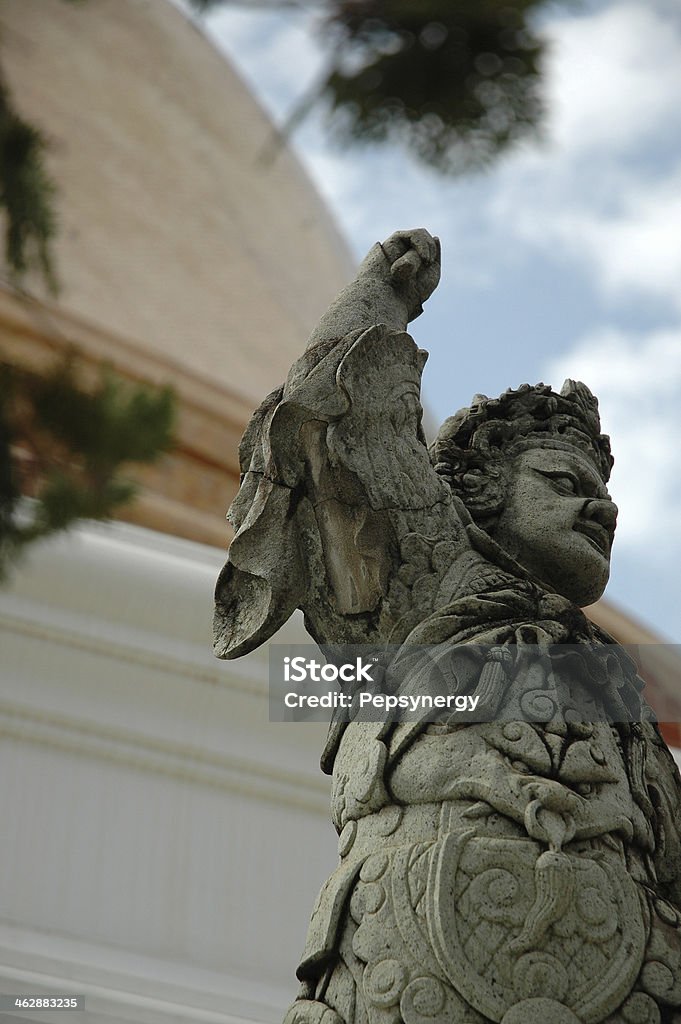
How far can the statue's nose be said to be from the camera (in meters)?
3.09

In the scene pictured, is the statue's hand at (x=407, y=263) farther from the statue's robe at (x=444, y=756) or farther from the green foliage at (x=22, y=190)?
the green foliage at (x=22, y=190)

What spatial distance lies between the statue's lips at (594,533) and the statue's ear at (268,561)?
54 centimetres

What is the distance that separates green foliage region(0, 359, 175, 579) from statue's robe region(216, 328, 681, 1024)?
73cm

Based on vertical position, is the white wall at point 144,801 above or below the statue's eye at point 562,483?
below

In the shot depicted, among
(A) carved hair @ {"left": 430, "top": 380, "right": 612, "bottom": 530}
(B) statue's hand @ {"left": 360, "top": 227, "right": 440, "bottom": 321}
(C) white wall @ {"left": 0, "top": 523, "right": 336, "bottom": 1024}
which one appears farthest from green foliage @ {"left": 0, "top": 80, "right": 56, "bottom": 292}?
(C) white wall @ {"left": 0, "top": 523, "right": 336, "bottom": 1024}

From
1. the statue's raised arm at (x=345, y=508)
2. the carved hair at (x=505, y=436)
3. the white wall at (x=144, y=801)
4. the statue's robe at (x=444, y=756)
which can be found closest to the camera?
the statue's robe at (x=444, y=756)

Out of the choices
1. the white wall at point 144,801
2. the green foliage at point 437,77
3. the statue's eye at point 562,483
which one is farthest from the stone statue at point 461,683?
the white wall at point 144,801

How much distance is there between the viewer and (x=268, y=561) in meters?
2.98

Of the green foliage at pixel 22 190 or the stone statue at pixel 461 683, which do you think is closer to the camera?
the green foliage at pixel 22 190

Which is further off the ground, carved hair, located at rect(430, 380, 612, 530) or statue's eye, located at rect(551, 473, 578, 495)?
carved hair, located at rect(430, 380, 612, 530)

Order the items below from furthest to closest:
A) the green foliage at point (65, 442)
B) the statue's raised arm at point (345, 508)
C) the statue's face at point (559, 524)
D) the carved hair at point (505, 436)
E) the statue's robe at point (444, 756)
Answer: the carved hair at point (505, 436), the statue's face at point (559, 524), the statue's raised arm at point (345, 508), the statue's robe at point (444, 756), the green foliage at point (65, 442)

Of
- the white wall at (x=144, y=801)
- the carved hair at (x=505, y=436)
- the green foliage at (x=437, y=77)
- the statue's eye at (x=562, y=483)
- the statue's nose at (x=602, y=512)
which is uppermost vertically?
the green foliage at (x=437, y=77)

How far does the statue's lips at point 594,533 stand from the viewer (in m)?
3.09

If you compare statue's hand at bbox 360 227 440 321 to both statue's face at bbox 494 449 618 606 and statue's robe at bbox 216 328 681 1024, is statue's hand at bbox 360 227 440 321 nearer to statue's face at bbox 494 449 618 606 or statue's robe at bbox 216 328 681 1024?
statue's robe at bbox 216 328 681 1024
